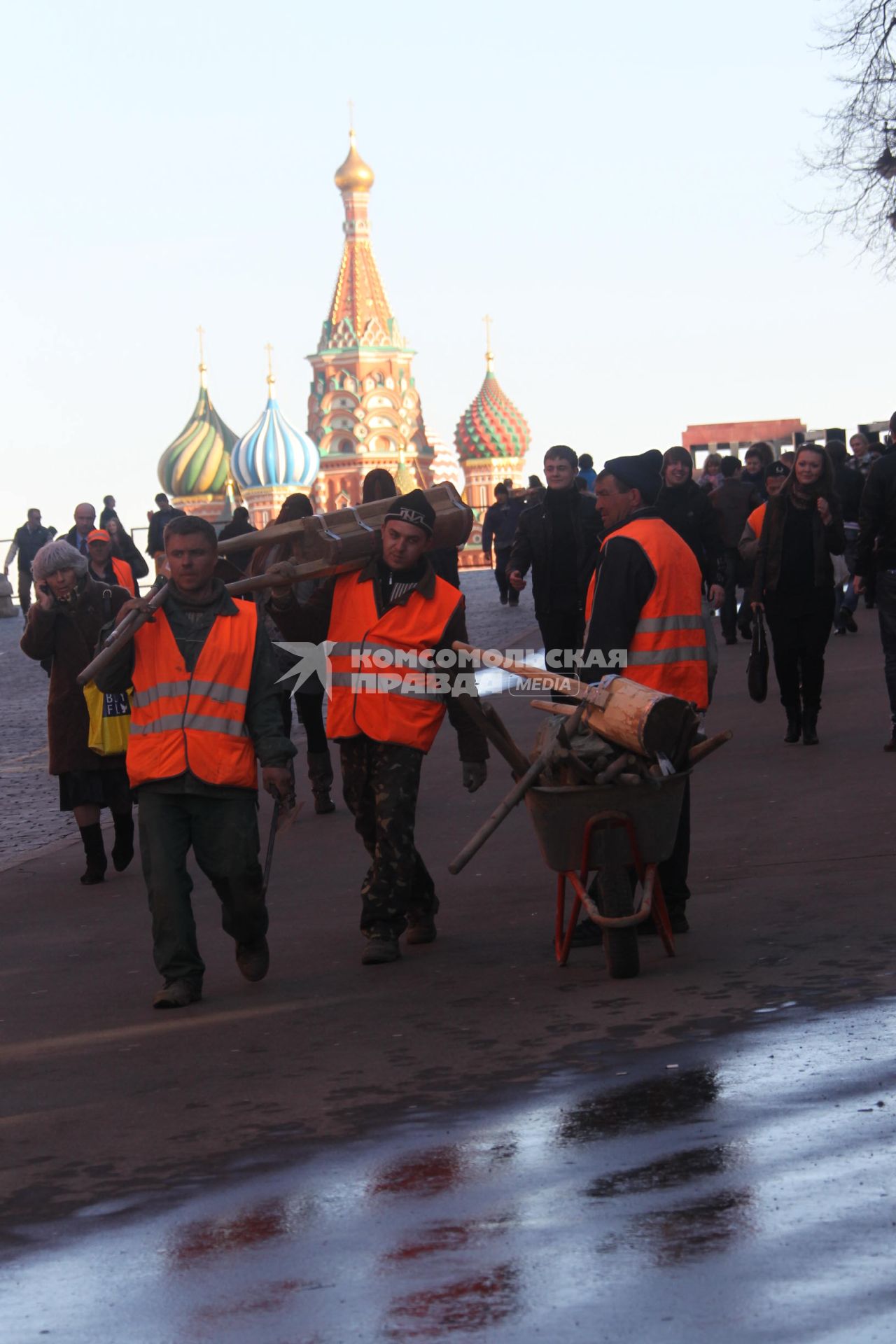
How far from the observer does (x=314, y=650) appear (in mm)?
7816

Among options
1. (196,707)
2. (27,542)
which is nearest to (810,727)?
(196,707)

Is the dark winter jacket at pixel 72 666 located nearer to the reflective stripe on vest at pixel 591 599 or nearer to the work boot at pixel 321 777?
the work boot at pixel 321 777

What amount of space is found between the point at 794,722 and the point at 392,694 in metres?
5.89

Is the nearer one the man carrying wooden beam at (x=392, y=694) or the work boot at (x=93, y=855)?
the man carrying wooden beam at (x=392, y=694)

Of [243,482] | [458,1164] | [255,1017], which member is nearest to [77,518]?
[255,1017]

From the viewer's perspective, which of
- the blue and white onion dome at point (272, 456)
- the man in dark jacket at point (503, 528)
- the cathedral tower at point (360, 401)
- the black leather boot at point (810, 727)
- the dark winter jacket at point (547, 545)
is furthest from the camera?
the cathedral tower at point (360, 401)

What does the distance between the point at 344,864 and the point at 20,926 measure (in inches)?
66.7

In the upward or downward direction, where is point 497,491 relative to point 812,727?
upward

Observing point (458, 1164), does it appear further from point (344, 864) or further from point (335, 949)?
point (344, 864)

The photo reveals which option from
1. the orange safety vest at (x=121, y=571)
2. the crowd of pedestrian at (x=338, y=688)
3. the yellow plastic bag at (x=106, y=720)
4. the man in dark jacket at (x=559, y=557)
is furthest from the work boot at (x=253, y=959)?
the man in dark jacket at (x=559, y=557)

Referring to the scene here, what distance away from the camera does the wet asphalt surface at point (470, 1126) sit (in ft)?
12.7

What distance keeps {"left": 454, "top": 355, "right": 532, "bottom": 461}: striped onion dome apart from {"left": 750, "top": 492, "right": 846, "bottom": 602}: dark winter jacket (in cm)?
10586

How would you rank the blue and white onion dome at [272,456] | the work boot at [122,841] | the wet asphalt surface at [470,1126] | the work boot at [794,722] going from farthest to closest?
the blue and white onion dome at [272,456], the work boot at [794,722], the work boot at [122,841], the wet asphalt surface at [470,1126]

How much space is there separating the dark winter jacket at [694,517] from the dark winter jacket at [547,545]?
72 centimetres
